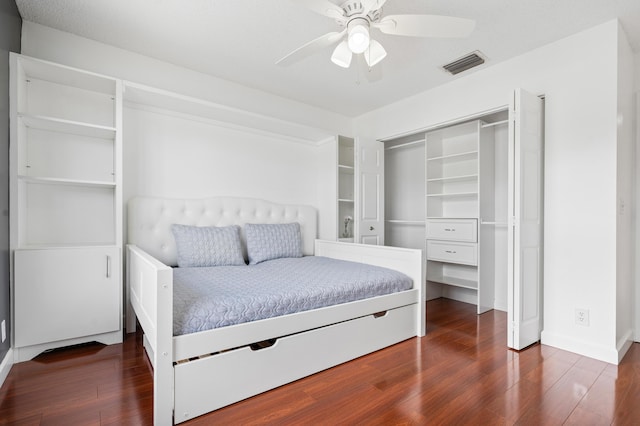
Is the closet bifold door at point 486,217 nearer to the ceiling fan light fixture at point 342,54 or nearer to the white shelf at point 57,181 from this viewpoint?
the ceiling fan light fixture at point 342,54

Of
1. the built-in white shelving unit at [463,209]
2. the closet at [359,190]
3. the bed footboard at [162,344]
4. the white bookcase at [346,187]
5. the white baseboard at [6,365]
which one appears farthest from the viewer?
the white bookcase at [346,187]

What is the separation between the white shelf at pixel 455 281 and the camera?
10.8 feet

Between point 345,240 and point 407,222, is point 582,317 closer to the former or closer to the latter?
point 407,222

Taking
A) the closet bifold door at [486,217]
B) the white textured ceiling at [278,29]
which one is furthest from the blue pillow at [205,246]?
the closet bifold door at [486,217]

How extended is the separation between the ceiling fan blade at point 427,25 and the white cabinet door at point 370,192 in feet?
6.19

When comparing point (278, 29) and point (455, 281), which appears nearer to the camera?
point (278, 29)

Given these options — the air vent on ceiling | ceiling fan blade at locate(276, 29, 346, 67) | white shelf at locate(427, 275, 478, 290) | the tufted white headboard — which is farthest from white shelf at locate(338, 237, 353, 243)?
ceiling fan blade at locate(276, 29, 346, 67)

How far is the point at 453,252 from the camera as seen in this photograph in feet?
10.8

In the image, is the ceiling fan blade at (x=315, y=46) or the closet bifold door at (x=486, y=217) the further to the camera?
the closet bifold door at (x=486, y=217)

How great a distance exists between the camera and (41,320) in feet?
6.48

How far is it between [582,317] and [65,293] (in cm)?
351

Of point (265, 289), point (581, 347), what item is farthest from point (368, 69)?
point (581, 347)

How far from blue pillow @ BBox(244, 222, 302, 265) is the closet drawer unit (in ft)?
4.91

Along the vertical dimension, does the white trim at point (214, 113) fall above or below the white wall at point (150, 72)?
below
